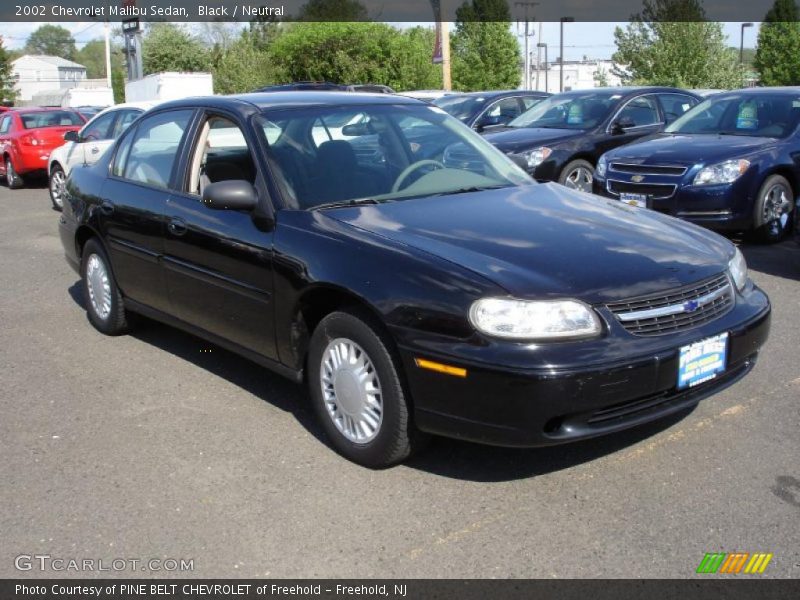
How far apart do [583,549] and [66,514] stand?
2.06m

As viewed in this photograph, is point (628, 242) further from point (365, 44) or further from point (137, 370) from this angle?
point (365, 44)

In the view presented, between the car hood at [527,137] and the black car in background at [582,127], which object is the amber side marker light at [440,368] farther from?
the car hood at [527,137]

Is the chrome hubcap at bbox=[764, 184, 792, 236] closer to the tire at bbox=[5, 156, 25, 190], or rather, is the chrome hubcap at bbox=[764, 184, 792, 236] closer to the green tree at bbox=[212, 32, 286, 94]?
the tire at bbox=[5, 156, 25, 190]

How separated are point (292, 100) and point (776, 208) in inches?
220

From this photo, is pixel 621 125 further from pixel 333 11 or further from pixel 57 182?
pixel 333 11

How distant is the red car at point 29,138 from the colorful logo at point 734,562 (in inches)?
617

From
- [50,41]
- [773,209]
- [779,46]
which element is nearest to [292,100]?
[773,209]

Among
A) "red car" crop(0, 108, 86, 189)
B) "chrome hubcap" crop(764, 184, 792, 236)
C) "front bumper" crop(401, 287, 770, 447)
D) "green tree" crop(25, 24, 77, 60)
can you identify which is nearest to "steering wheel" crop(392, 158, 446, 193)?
"front bumper" crop(401, 287, 770, 447)

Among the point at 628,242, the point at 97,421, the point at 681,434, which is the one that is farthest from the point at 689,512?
the point at 97,421

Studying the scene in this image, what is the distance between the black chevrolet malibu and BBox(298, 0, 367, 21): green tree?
31.1m

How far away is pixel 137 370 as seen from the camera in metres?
5.55

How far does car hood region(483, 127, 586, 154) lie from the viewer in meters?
10.7

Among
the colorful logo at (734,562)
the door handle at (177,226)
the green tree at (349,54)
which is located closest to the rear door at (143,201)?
the door handle at (177,226)

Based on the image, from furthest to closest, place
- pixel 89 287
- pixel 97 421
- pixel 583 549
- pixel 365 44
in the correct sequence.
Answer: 1. pixel 365 44
2. pixel 89 287
3. pixel 97 421
4. pixel 583 549
